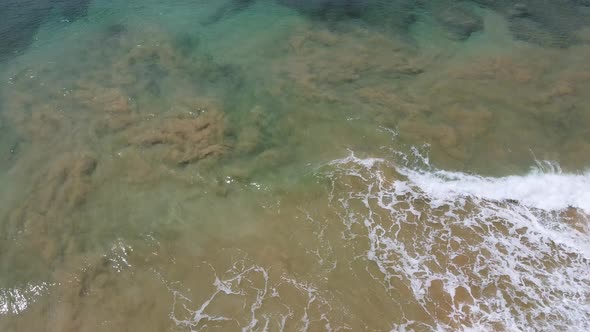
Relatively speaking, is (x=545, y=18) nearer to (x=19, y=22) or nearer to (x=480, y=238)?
(x=480, y=238)

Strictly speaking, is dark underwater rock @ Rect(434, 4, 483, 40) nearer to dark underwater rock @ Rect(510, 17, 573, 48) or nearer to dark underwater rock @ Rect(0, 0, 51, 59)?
dark underwater rock @ Rect(510, 17, 573, 48)

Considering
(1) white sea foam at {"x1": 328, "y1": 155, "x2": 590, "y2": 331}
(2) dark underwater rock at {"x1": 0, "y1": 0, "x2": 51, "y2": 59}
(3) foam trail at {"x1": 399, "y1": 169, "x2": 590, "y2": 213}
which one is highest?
(2) dark underwater rock at {"x1": 0, "y1": 0, "x2": 51, "y2": 59}

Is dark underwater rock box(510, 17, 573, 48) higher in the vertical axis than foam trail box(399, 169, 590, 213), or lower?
higher

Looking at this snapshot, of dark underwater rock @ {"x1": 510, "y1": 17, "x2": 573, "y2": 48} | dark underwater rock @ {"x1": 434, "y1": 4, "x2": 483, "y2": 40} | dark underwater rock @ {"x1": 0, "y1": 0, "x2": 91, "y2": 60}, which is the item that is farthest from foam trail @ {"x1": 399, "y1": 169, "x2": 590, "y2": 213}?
dark underwater rock @ {"x1": 0, "y1": 0, "x2": 91, "y2": 60}

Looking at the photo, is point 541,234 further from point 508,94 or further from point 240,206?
point 240,206

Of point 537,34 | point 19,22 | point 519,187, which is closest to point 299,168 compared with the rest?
point 519,187

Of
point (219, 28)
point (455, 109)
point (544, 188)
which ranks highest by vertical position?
point (219, 28)

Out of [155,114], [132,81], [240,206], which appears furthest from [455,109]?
[132,81]
